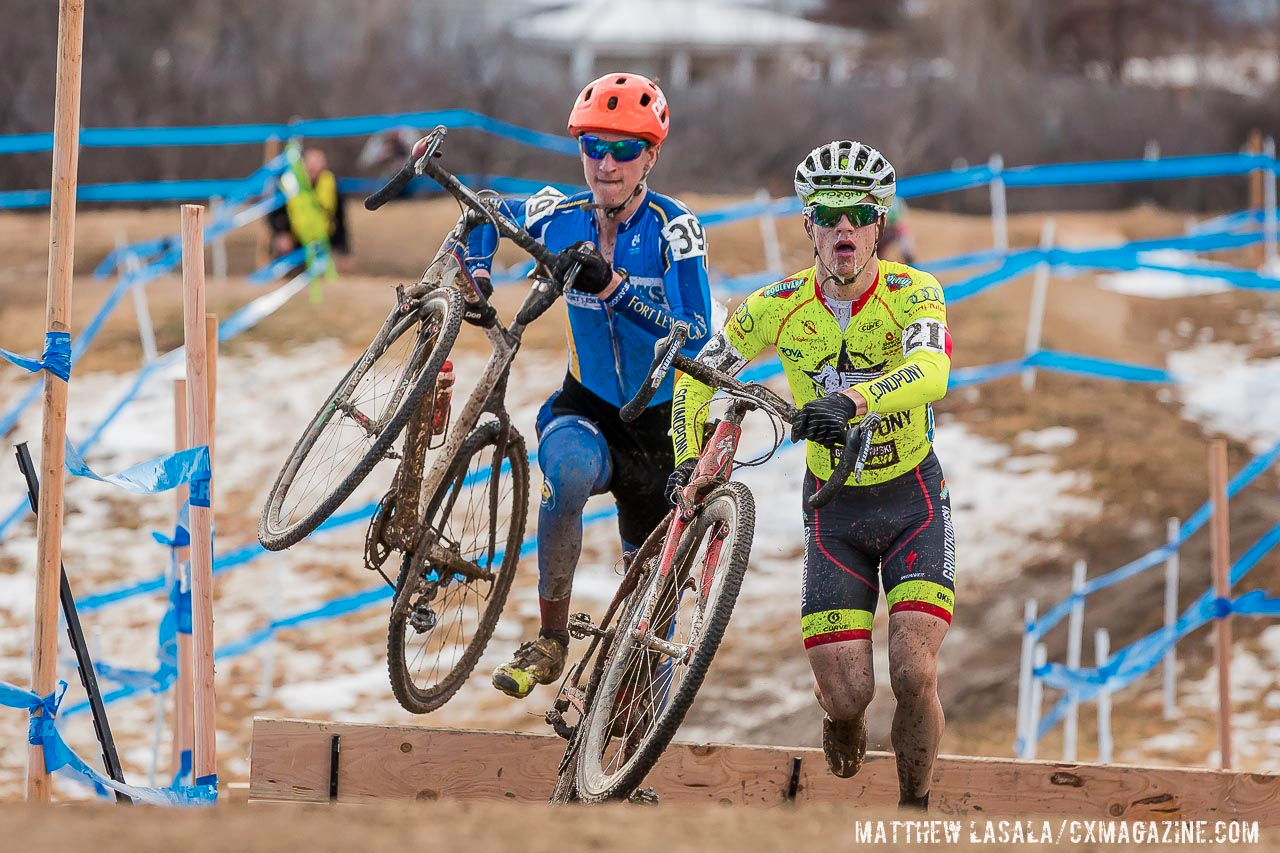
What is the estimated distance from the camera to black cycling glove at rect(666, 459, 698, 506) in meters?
5.30

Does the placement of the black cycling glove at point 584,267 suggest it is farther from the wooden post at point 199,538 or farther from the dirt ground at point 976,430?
the dirt ground at point 976,430

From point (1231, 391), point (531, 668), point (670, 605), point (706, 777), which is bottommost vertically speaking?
point (706, 777)

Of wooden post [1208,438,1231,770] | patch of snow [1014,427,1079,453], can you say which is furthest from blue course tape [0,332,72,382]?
patch of snow [1014,427,1079,453]

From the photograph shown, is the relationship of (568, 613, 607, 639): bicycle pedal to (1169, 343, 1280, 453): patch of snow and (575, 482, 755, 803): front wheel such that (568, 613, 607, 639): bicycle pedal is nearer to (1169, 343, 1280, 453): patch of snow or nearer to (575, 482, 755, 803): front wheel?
(575, 482, 755, 803): front wheel

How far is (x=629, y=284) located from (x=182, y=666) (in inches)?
93.3

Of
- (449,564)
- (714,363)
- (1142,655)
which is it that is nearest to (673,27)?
(1142,655)

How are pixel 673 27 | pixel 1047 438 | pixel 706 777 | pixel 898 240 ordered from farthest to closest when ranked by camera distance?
pixel 673 27 < pixel 898 240 < pixel 1047 438 < pixel 706 777

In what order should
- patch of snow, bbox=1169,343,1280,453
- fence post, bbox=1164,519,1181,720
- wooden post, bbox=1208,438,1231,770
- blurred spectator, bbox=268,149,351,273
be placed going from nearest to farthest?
wooden post, bbox=1208,438,1231,770 → fence post, bbox=1164,519,1181,720 → patch of snow, bbox=1169,343,1280,453 → blurred spectator, bbox=268,149,351,273

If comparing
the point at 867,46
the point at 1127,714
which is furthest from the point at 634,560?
the point at 867,46

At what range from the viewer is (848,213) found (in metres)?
5.12

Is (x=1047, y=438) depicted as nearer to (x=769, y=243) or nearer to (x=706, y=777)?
(x=769, y=243)

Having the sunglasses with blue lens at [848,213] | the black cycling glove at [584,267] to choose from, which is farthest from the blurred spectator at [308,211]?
the sunglasses with blue lens at [848,213]

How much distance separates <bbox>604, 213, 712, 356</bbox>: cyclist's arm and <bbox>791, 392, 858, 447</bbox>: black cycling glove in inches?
42.6

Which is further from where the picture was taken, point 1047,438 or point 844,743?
point 1047,438
